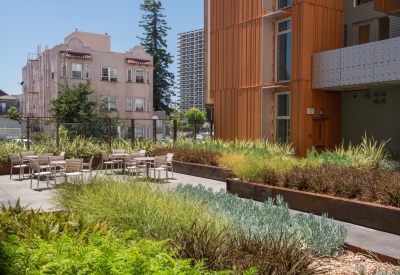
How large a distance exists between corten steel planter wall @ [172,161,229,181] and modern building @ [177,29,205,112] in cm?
13745

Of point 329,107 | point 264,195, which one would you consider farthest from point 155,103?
point 264,195

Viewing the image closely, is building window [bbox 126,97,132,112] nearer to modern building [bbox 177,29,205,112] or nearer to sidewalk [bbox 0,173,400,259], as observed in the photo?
sidewalk [bbox 0,173,400,259]

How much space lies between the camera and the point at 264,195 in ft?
31.6

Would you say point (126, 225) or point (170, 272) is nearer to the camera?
point (170, 272)

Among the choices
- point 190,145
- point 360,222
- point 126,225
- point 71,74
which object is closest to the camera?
point 126,225

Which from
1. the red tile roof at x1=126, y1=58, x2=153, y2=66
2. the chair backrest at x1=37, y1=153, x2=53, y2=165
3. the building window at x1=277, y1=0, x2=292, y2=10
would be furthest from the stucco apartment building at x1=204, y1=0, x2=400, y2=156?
the red tile roof at x1=126, y1=58, x2=153, y2=66

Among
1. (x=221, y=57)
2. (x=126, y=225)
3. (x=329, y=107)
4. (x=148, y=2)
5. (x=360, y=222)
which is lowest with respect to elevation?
(x=360, y=222)

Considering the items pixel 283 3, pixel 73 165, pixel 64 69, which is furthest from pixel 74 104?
pixel 73 165

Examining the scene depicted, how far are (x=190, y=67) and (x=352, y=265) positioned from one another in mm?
161955

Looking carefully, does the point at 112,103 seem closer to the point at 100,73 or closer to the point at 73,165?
the point at 100,73

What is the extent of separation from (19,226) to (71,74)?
37.7 metres

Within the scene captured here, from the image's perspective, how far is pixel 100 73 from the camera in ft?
141

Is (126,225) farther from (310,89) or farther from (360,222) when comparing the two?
(310,89)

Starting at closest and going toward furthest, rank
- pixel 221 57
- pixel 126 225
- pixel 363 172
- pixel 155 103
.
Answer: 1. pixel 126 225
2. pixel 363 172
3. pixel 221 57
4. pixel 155 103
